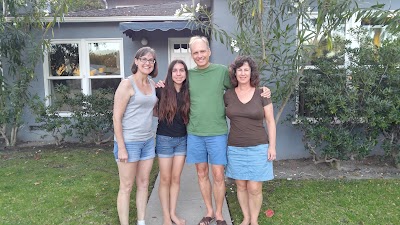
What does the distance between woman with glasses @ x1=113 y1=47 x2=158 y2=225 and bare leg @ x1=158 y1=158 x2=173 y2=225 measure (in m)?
0.17

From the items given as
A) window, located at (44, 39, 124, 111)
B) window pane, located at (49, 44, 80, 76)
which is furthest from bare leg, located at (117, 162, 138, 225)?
window pane, located at (49, 44, 80, 76)

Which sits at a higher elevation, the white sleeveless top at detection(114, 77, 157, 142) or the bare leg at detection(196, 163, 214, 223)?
the white sleeveless top at detection(114, 77, 157, 142)

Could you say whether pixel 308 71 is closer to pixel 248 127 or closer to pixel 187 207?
pixel 248 127

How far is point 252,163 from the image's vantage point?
3.02 metres

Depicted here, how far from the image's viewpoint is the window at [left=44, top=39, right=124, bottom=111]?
7.71m

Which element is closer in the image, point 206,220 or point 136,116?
point 136,116

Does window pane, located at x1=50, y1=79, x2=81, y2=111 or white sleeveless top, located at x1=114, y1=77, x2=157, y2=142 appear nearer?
white sleeveless top, located at x1=114, y1=77, x2=157, y2=142

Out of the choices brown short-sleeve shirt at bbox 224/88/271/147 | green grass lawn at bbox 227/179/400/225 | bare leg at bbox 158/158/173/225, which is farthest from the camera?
green grass lawn at bbox 227/179/400/225

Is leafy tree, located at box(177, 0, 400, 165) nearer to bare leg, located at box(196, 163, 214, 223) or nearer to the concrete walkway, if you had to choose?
bare leg, located at box(196, 163, 214, 223)

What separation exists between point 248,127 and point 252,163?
342mm

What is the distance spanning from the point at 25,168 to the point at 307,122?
483 centimetres

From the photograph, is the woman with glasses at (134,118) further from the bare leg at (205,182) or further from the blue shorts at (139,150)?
the bare leg at (205,182)

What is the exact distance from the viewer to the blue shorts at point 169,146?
10.3 ft

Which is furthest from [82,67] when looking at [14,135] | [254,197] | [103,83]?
[254,197]
